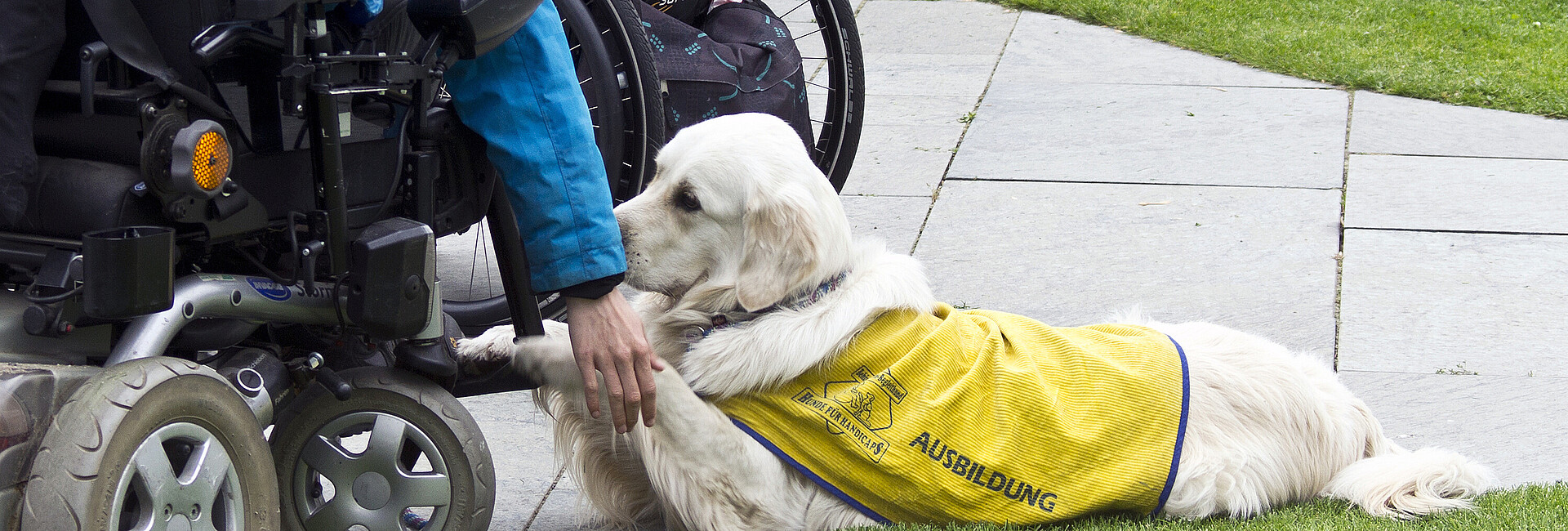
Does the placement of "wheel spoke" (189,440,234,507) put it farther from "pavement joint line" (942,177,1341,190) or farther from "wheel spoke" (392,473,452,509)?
"pavement joint line" (942,177,1341,190)

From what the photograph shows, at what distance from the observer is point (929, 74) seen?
7.71 m

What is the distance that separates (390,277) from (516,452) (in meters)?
1.31

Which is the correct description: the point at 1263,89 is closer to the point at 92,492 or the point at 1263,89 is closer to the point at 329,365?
the point at 329,365

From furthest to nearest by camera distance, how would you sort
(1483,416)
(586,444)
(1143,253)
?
(1143,253) < (1483,416) < (586,444)

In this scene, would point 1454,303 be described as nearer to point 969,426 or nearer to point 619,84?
point 969,426

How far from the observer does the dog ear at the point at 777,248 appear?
8.66 feet

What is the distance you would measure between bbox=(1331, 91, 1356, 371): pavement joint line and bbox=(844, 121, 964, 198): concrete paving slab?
1.65m

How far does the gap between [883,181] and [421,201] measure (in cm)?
355

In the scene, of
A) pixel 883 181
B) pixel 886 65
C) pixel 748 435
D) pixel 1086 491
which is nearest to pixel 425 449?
pixel 748 435

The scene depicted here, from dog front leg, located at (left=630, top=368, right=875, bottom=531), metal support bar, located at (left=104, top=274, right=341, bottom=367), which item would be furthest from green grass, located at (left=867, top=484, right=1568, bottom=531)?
metal support bar, located at (left=104, top=274, right=341, bottom=367)

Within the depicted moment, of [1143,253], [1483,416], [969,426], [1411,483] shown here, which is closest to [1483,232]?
[1143,253]

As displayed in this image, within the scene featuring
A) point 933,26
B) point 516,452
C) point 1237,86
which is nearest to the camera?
point 516,452

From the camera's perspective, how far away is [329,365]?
2.51 meters

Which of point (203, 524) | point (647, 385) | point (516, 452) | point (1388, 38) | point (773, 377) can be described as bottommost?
point (1388, 38)
